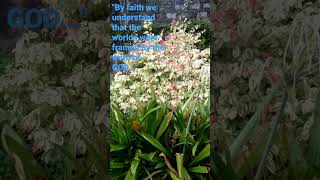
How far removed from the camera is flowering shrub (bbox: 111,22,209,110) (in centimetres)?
Result: 303

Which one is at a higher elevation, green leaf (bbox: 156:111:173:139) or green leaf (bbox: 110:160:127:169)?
green leaf (bbox: 156:111:173:139)

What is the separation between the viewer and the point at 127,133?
122 inches

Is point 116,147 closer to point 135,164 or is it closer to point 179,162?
point 135,164

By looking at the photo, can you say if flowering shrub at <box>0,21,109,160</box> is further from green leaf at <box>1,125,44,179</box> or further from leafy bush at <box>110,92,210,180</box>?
leafy bush at <box>110,92,210,180</box>

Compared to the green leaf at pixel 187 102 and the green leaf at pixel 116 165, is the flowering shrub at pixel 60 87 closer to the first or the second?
the green leaf at pixel 116 165

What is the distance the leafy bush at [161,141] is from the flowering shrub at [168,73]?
6 cm

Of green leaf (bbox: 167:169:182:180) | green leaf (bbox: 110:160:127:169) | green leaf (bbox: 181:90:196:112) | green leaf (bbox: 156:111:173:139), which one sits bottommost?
green leaf (bbox: 167:169:182:180)

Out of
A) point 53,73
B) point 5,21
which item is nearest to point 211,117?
point 53,73

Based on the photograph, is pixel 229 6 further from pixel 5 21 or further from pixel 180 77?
pixel 5 21

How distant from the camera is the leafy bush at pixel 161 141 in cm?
308

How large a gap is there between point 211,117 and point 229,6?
0.69m

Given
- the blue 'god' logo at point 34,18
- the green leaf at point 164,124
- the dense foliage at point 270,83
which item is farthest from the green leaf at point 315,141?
the blue 'god' logo at point 34,18

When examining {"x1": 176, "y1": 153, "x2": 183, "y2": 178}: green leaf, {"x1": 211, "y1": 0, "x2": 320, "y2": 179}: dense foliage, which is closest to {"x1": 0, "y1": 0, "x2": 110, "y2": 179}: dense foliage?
{"x1": 176, "y1": 153, "x2": 183, "y2": 178}: green leaf

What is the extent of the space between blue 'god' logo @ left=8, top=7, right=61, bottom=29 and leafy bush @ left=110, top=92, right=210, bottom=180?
0.63 m
